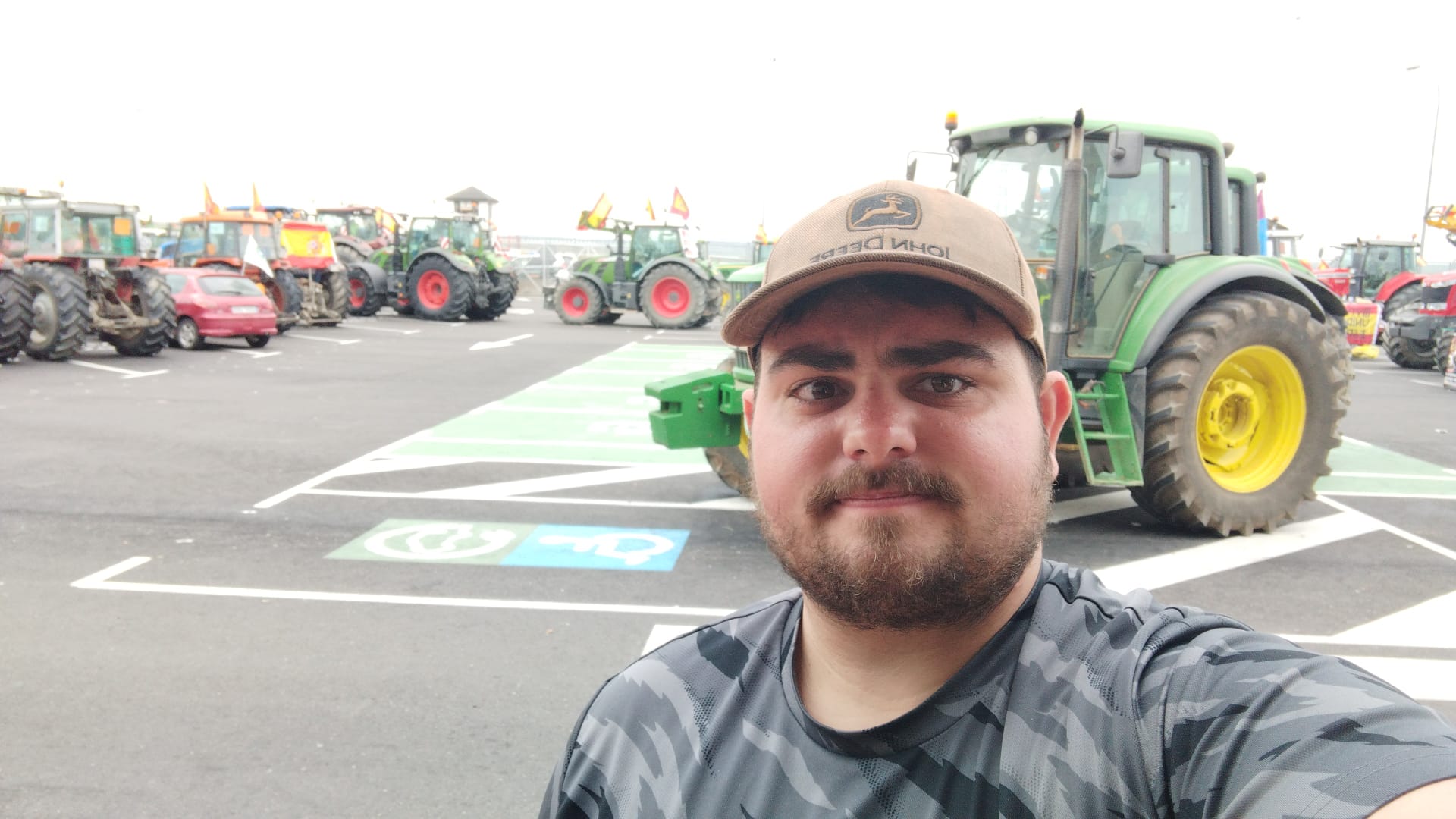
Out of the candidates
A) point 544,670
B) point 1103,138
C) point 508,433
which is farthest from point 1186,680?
point 508,433

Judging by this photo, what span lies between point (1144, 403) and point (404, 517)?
502 cm

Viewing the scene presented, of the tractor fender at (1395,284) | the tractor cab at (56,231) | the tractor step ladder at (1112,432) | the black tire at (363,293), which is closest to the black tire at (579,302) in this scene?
the black tire at (363,293)

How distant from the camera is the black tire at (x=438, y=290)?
28672 mm

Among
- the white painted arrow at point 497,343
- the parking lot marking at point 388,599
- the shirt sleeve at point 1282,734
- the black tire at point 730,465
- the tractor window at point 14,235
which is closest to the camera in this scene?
the shirt sleeve at point 1282,734

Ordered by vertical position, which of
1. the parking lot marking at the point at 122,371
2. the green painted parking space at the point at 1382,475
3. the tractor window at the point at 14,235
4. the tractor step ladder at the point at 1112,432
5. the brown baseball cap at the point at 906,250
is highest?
the tractor window at the point at 14,235

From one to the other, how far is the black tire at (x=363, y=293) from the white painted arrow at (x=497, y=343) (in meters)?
7.13

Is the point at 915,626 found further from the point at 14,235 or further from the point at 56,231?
the point at 14,235

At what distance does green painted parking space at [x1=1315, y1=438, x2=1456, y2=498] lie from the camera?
9016 mm

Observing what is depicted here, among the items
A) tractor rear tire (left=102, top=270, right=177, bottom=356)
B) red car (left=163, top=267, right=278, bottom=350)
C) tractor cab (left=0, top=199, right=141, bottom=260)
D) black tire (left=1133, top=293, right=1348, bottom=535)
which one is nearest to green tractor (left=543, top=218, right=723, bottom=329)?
red car (left=163, top=267, right=278, bottom=350)

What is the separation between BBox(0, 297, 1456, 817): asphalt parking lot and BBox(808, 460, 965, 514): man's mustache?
8.37 ft

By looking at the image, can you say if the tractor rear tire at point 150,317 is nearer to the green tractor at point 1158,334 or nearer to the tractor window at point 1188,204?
the green tractor at point 1158,334

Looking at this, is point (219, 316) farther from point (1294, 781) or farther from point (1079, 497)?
point (1294, 781)

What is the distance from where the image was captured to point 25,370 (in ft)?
52.7

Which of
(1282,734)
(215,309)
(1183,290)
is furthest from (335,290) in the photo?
(1282,734)
